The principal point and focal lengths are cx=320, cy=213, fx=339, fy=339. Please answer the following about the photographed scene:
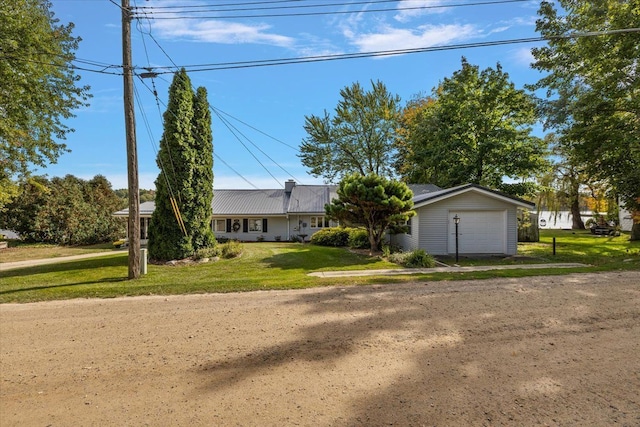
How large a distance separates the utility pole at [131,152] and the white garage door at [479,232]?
41.4 ft

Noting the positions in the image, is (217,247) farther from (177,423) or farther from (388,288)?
(177,423)

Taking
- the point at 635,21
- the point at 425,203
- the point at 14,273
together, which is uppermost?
the point at 635,21

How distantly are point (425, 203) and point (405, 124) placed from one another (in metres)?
20.7

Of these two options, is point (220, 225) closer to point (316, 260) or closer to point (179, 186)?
point (179, 186)

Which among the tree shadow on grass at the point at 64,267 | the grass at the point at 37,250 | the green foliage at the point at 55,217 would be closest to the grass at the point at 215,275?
the tree shadow on grass at the point at 64,267

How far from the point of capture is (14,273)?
1175cm

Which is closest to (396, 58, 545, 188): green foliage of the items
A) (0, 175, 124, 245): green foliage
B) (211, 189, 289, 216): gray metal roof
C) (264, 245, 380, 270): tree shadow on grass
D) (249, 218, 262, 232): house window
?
(264, 245, 380, 270): tree shadow on grass

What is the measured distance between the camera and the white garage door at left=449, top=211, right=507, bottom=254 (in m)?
15.4

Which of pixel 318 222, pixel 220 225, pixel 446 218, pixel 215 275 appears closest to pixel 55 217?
pixel 220 225

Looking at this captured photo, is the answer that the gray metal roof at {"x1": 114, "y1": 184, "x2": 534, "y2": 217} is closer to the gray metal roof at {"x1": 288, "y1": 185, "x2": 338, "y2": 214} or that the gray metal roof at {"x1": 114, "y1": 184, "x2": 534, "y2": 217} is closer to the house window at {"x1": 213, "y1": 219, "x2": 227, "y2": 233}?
the gray metal roof at {"x1": 288, "y1": 185, "x2": 338, "y2": 214}

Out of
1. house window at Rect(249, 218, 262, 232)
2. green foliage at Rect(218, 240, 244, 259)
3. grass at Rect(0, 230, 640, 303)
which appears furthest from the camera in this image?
house window at Rect(249, 218, 262, 232)

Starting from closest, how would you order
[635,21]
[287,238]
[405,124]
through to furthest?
1. [635,21]
2. [287,238]
3. [405,124]

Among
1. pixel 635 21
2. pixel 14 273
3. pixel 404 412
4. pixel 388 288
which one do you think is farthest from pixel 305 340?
pixel 635 21

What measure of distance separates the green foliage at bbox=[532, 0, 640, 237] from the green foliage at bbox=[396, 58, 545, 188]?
3645mm
